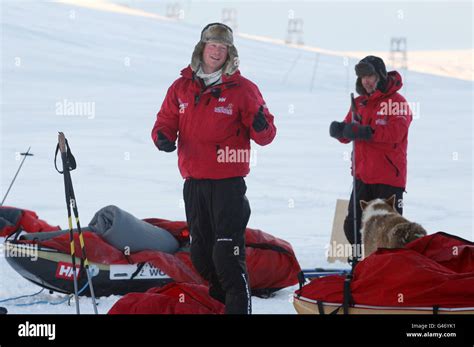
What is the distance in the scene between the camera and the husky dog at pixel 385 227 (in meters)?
5.53

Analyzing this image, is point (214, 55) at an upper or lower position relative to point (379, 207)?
upper

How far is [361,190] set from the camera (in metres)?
6.30

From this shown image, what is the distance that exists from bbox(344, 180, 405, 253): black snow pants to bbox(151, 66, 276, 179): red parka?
177 cm

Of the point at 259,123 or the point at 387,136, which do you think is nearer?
the point at 259,123

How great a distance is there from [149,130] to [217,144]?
1309 centimetres

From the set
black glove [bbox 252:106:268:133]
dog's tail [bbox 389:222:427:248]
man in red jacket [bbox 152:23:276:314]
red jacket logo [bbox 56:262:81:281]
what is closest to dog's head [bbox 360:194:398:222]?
dog's tail [bbox 389:222:427:248]

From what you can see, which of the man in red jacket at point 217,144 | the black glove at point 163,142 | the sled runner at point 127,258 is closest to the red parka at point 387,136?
the sled runner at point 127,258

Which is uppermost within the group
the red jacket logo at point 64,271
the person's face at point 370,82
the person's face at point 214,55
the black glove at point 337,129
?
the person's face at point 214,55

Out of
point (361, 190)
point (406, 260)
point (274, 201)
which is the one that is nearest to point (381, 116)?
point (361, 190)

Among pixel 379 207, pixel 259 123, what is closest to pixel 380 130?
pixel 379 207

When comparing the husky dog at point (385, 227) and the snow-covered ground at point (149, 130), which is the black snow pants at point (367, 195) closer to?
the husky dog at point (385, 227)

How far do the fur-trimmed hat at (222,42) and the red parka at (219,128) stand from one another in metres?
0.04

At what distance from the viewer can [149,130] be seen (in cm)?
1755

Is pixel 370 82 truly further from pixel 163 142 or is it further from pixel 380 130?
pixel 163 142
